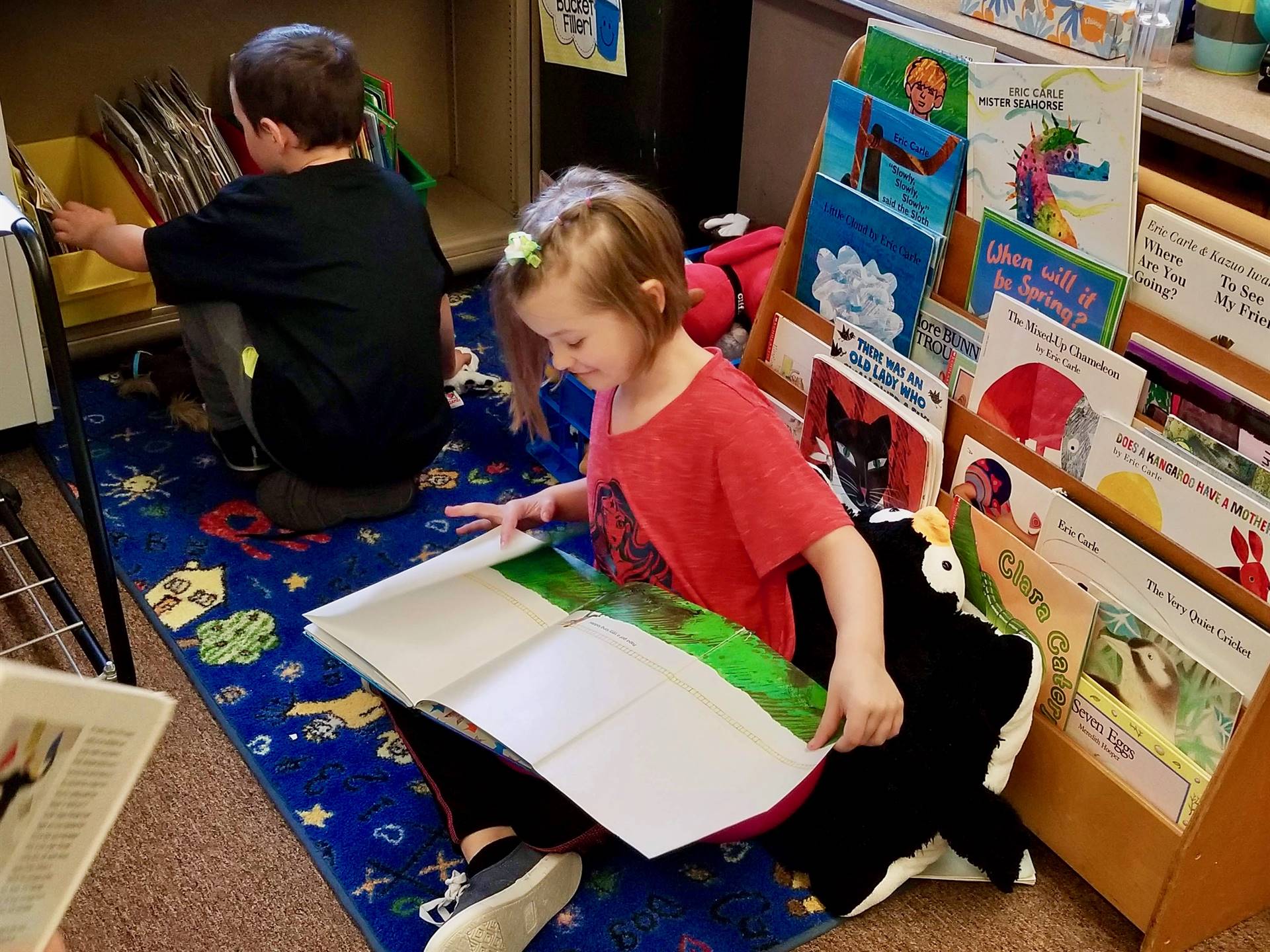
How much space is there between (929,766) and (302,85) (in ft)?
3.68

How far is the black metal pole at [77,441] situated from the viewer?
1131mm

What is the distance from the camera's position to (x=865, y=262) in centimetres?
138

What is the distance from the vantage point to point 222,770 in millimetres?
1336

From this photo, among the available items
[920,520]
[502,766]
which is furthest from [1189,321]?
[502,766]

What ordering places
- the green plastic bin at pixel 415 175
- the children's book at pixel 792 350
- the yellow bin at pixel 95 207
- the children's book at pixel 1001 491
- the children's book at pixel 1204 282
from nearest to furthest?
the children's book at pixel 1204 282 < the children's book at pixel 1001 491 < the children's book at pixel 792 350 < the yellow bin at pixel 95 207 < the green plastic bin at pixel 415 175

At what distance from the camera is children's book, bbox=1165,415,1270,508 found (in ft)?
3.39

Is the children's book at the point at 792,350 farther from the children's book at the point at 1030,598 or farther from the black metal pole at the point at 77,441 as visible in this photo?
the black metal pole at the point at 77,441

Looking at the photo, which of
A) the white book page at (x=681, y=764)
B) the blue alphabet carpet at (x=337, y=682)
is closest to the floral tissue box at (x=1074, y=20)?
the white book page at (x=681, y=764)

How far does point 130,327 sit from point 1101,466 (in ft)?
5.04

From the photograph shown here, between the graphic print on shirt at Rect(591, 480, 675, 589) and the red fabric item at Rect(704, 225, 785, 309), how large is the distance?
24.3 inches

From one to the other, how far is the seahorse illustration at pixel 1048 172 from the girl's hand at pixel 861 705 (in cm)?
46

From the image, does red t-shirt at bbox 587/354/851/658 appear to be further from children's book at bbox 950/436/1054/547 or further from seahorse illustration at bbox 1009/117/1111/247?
seahorse illustration at bbox 1009/117/1111/247

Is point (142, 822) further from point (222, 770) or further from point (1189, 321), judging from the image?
point (1189, 321)

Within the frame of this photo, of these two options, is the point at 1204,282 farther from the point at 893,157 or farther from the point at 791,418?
the point at 791,418
